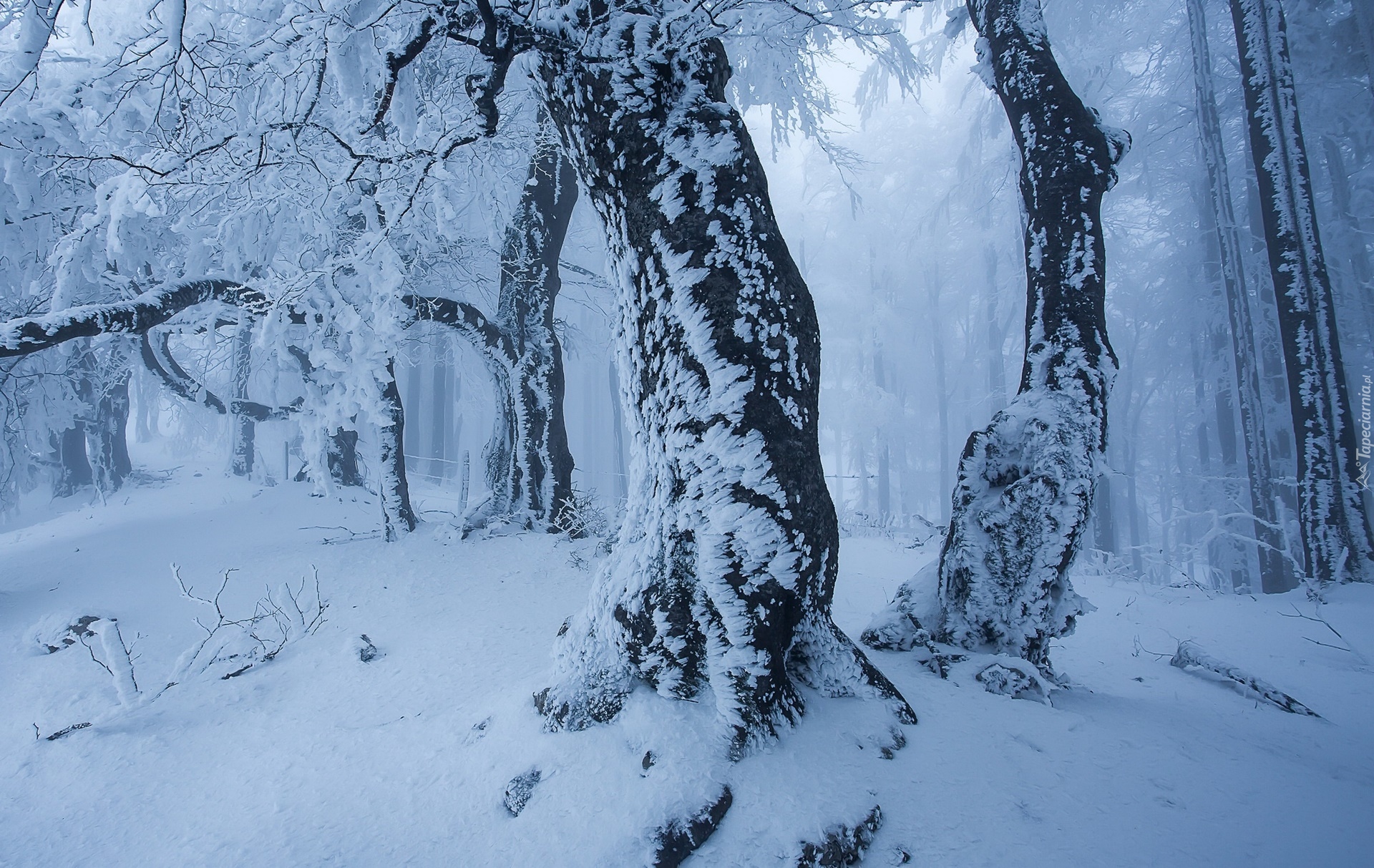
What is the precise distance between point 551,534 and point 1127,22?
2060cm

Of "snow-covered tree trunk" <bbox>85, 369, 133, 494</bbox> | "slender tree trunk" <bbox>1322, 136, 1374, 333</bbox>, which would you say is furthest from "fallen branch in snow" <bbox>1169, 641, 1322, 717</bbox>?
"snow-covered tree trunk" <bbox>85, 369, 133, 494</bbox>

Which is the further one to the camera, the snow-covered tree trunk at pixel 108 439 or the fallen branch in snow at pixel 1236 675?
the snow-covered tree trunk at pixel 108 439

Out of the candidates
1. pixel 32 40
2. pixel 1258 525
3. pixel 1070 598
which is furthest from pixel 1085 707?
pixel 1258 525

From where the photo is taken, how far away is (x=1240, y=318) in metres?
9.93

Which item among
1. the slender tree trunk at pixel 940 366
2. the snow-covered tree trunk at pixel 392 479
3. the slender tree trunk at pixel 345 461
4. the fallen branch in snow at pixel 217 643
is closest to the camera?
the fallen branch in snow at pixel 217 643

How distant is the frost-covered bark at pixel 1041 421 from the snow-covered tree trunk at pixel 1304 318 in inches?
206

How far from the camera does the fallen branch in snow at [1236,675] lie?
119 inches

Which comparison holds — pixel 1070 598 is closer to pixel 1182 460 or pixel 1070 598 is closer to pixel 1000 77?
pixel 1000 77

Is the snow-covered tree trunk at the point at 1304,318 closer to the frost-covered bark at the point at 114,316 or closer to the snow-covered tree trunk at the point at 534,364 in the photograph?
the snow-covered tree trunk at the point at 534,364

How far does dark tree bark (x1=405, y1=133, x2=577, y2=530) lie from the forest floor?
2.88 metres

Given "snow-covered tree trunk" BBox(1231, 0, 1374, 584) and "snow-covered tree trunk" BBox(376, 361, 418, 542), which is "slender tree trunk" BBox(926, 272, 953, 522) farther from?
"snow-covered tree trunk" BBox(376, 361, 418, 542)

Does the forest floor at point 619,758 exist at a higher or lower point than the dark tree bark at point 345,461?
lower

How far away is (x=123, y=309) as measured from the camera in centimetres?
576

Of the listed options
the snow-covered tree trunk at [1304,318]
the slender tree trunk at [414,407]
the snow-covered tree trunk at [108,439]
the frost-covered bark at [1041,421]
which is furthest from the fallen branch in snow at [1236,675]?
the slender tree trunk at [414,407]
